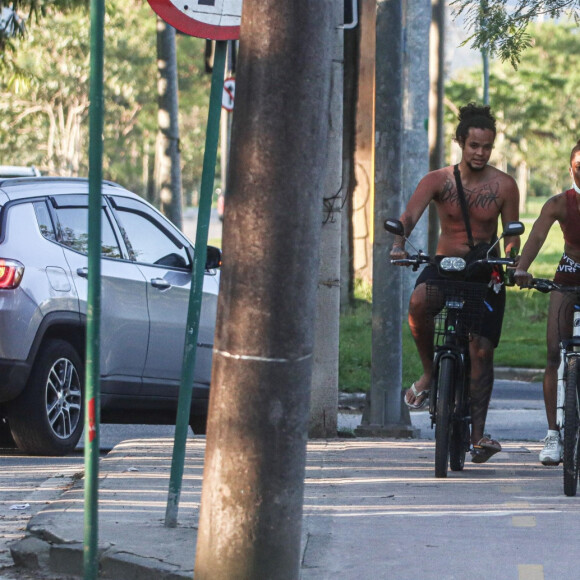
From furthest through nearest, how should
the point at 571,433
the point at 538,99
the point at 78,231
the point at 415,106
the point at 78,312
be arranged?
the point at 538,99 < the point at 415,106 < the point at 78,231 < the point at 78,312 < the point at 571,433

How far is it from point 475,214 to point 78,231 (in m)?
2.87

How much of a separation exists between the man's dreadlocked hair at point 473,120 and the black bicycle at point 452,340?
627 millimetres

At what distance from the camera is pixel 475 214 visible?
7.22 metres

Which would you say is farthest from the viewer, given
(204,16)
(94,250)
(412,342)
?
(412,342)

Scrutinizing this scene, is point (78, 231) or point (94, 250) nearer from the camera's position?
point (94, 250)

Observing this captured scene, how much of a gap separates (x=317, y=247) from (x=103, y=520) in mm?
1948

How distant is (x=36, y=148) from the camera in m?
61.2

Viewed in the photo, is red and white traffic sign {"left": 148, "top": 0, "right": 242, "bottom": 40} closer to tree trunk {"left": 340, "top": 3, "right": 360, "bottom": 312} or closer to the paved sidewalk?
the paved sidewalk

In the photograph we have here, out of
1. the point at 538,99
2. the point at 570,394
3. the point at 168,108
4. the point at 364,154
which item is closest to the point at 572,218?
the point at 570,394

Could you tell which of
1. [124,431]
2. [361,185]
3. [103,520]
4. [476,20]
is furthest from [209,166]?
[361,185]

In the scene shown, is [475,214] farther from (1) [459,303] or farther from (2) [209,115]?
(2) [209,115]

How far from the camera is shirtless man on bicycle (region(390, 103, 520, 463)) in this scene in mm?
7191

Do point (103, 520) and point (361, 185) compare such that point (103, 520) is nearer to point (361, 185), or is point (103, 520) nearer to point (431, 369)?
point (431, 369)

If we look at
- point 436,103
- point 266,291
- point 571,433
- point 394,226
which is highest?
point 436,103
